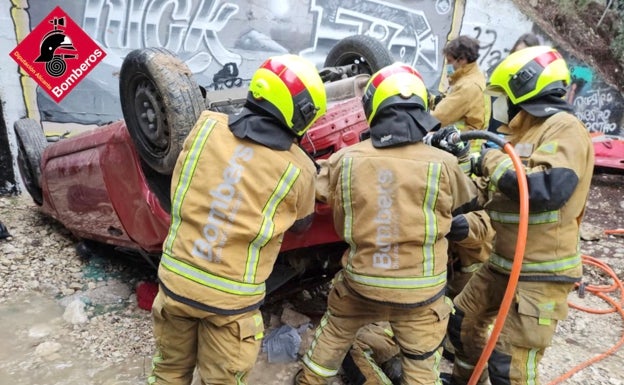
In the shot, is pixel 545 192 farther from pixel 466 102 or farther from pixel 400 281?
pixel 466 102

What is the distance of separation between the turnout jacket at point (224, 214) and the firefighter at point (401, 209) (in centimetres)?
29

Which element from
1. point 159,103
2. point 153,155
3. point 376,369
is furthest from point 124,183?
point 376,369

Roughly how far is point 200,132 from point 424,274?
1.13 meters

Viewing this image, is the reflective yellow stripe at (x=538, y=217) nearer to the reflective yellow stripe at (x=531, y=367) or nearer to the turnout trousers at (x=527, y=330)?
the turnout trousers at (x=527, y=330)

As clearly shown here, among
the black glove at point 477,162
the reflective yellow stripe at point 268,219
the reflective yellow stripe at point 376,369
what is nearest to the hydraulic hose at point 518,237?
the black glove at point 477,162

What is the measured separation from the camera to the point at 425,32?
8.23 metres

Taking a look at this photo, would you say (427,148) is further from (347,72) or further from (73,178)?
(73,178)

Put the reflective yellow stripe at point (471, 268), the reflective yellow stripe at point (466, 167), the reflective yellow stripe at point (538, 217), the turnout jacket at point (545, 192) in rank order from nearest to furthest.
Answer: the turnout jacket at point (545, 192) < the reflective yellow stripe at point (538, 217) < the reflective yellow stripe at point (466, 167) < the reflective yellow stripe at point (471, 268)

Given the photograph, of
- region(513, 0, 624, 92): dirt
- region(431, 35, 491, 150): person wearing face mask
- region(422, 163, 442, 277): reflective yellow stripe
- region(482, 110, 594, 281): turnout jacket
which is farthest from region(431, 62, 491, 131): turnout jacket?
region(513, 0, 624, 92): dirt

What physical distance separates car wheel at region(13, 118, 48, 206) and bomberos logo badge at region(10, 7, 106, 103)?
132cm

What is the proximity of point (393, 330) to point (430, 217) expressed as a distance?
61cm

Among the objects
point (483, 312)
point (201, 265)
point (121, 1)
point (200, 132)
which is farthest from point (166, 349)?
point (121, 1)

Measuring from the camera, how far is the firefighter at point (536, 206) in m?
2.06

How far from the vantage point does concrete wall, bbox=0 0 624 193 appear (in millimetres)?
5316
